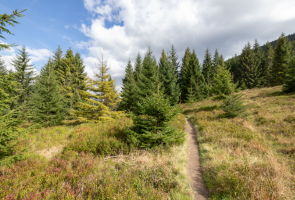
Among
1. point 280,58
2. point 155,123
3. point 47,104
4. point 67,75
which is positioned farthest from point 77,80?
point 280,58

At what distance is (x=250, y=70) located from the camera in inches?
1497

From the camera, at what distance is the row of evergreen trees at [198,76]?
56.8ft

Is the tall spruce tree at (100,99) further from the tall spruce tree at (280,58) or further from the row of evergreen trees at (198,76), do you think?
the tall spruce tree at (280,58)

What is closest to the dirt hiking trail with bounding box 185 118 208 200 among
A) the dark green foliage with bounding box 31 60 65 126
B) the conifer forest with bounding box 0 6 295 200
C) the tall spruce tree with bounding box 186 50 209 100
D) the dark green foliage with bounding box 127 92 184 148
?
the conifer forest with bounding box 0 6 295 200

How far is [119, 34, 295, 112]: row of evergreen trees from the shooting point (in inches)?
682

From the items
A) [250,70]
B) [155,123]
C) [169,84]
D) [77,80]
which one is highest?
[250,70]

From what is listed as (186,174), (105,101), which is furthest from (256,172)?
(105,101)

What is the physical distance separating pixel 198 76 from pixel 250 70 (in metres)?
Answer: 23.3

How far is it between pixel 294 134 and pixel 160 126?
27.4 ft

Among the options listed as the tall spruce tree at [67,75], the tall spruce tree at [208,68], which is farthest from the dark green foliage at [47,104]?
the tall spruce tree at [208,68]

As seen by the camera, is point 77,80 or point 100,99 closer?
point 100,99

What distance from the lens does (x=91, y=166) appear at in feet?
17.0

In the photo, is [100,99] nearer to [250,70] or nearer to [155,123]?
[155,123]

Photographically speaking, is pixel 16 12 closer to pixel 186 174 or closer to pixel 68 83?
pixel 186 174
